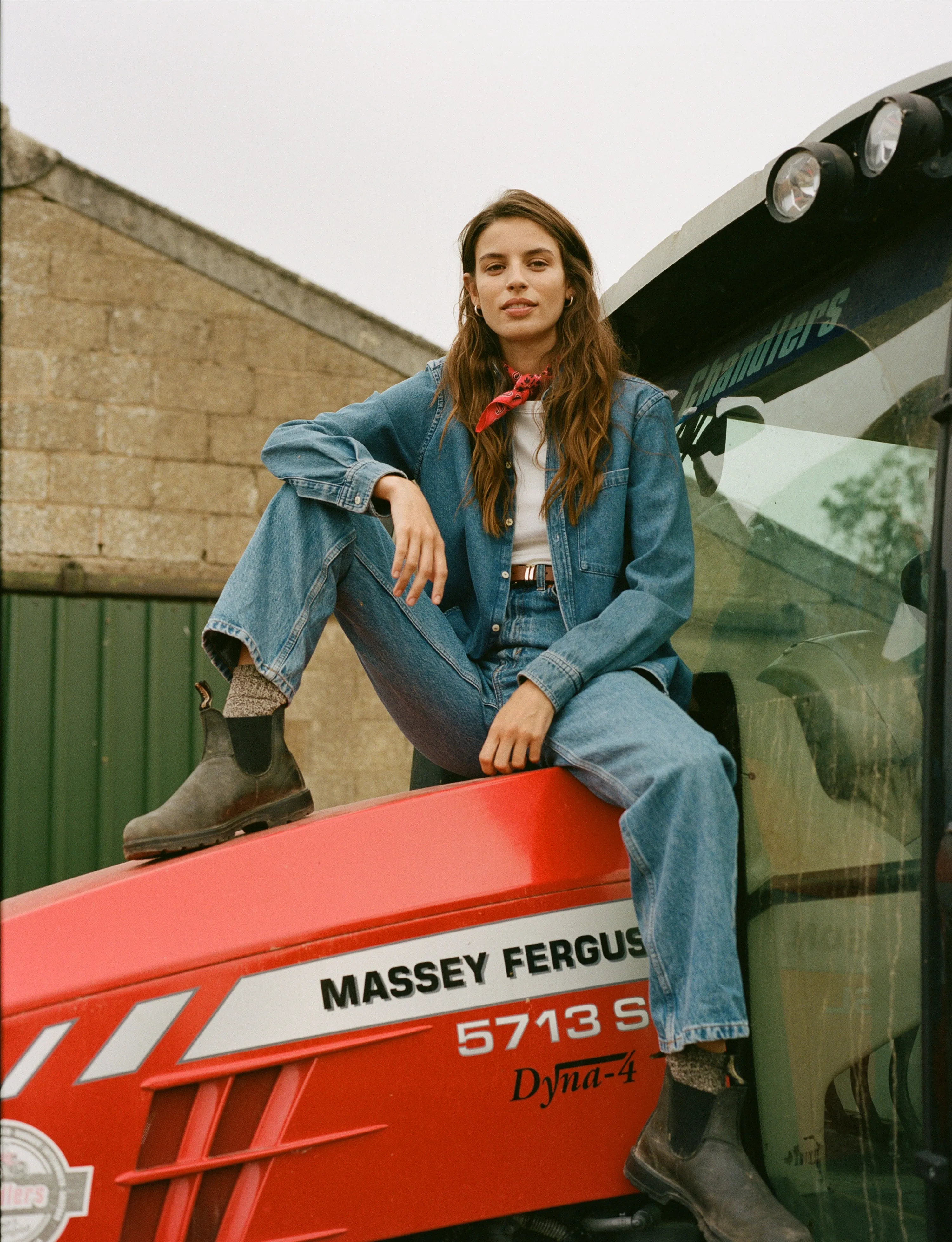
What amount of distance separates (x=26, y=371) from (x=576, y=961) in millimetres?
5272

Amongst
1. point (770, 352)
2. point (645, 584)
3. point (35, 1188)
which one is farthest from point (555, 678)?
point (35, 1188)

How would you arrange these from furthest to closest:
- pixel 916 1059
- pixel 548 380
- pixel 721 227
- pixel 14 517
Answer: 1. pixel 14 517
2. pixel 548 380
3. pixel 721 227
4. pixel 916 1059

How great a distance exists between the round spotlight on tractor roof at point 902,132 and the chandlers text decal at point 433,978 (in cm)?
117

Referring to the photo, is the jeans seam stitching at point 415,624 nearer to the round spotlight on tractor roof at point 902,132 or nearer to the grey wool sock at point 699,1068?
the grey wool sock at point 699,1068

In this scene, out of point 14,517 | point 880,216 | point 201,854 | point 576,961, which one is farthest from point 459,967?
point 14,517

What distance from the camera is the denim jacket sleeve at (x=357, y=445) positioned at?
1.84 m

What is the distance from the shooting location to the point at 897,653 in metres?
1.65

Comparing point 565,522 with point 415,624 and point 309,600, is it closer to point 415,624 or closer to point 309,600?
point 415,624

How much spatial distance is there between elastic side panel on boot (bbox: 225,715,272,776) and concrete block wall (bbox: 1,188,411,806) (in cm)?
430

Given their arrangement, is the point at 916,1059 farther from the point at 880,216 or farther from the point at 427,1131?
the point at 880,216

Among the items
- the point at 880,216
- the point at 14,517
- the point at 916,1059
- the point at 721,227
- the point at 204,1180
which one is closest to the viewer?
the point at 204,1180

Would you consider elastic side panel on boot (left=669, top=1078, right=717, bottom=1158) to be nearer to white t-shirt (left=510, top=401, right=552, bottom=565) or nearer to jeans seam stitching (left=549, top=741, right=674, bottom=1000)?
jeans seam stitching (left=549, top=741, right=674, bottom=1000)

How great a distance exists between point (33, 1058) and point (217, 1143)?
0.26 metres

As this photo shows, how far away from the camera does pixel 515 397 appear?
2.11 metres
